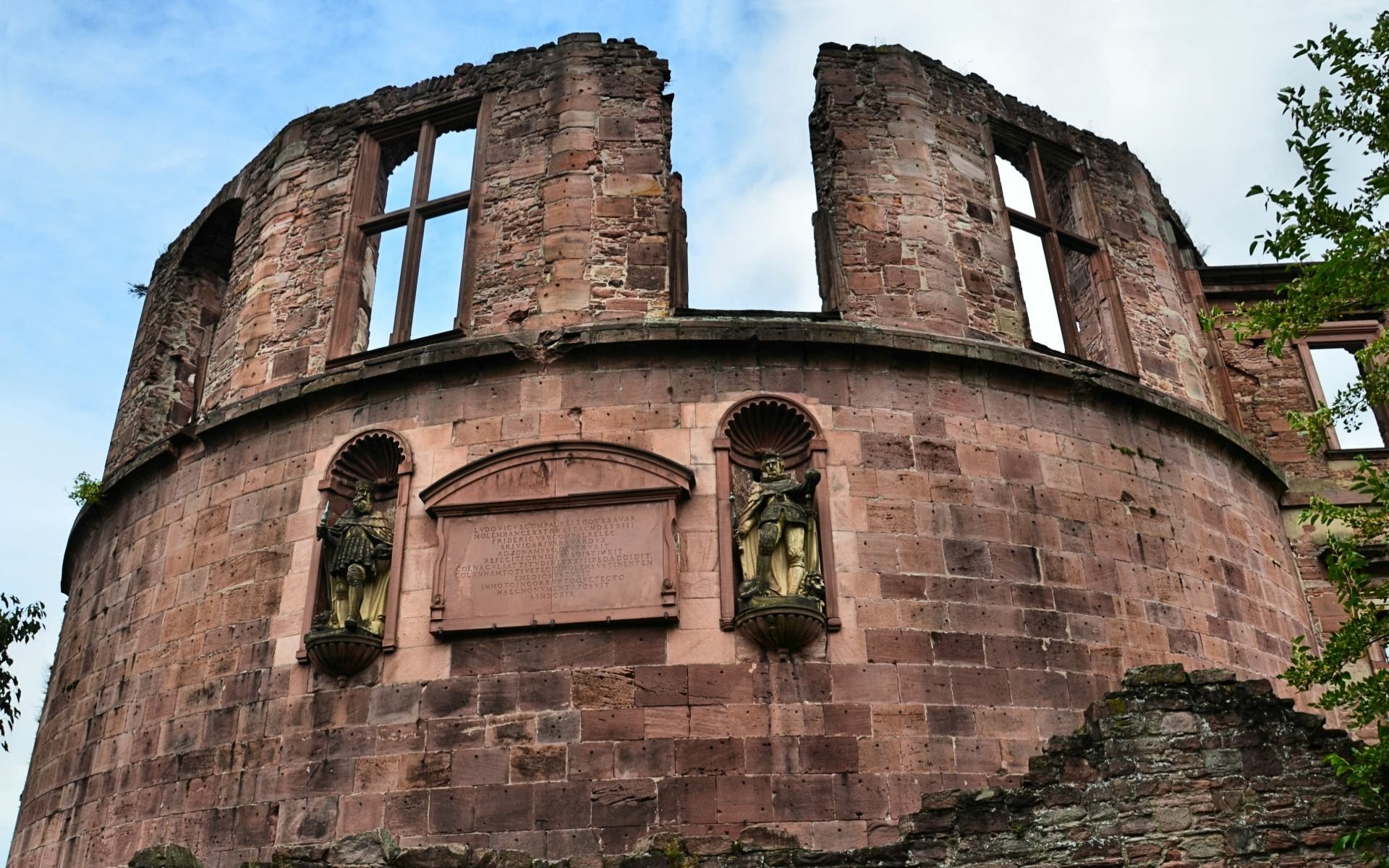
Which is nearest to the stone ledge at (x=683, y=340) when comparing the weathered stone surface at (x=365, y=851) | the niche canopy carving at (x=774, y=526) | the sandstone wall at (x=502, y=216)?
the sandstone wall at (x=502, y=216)

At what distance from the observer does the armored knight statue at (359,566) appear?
418 inches

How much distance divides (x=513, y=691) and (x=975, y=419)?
4.92 metres

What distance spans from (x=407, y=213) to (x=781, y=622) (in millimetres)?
6713

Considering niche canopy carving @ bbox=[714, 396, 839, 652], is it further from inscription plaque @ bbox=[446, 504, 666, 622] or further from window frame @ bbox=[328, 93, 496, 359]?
window frame @ bbox=[328, 93, 496, 359]

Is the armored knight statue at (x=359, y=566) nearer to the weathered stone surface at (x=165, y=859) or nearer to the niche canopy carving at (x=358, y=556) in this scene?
the niche canopy carving at (x=358, y=556)

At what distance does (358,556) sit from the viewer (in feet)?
35.4

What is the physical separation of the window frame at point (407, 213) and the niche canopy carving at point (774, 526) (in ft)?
10.6

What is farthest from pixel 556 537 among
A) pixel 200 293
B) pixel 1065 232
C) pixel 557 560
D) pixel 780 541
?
pixel 200 293

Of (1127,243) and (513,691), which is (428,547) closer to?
(513,691)

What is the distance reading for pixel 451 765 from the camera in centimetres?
980

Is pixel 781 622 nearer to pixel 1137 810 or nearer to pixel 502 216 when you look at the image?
pixel 1137 810

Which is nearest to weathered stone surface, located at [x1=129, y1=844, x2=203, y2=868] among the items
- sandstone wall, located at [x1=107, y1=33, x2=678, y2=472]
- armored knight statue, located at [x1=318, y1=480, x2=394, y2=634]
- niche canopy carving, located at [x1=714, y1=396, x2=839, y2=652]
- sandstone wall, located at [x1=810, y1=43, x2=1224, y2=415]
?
armored knight statue, located at [x1=318, y1=480, x2=394, y2=634]

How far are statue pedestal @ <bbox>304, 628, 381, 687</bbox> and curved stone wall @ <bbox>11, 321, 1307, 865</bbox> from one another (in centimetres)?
16

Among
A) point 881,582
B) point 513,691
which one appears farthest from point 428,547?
point 881,582
